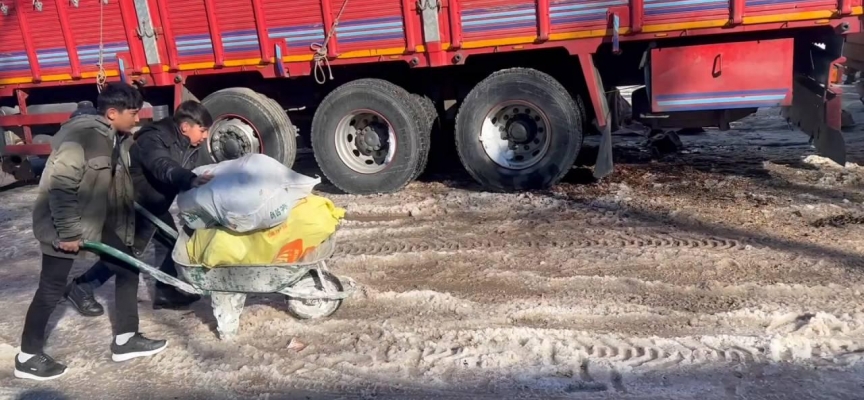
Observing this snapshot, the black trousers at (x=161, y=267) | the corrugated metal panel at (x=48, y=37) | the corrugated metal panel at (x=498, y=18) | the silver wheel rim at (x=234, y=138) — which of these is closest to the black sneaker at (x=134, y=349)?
the black trousers at (x=161, y=267)

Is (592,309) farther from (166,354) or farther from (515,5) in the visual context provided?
(515,5)

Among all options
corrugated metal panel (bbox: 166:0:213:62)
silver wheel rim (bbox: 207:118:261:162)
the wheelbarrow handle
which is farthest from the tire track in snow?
corrugated metal panel (bbox: 166:0:213:62)

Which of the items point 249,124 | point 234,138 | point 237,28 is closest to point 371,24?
point 237,28

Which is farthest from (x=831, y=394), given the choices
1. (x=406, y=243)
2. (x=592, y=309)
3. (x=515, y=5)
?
(x=515, y=5)

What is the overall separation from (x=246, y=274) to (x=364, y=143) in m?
3.55

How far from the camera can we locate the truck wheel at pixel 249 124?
7406mm

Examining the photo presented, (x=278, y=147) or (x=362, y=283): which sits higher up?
(x=278, y=147)

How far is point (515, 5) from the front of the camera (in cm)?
648

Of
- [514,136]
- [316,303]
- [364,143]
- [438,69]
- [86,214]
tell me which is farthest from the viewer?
[364,143]

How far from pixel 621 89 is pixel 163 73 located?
480 centimetres

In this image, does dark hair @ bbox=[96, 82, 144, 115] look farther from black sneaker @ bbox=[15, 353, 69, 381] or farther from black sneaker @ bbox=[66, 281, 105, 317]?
black sneaker @ bbox=[66, 281, 105, 317]

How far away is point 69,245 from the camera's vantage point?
369 cm

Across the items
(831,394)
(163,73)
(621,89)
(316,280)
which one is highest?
(163,73)

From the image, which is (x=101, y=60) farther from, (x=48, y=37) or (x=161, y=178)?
(x=161, y=178)
